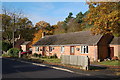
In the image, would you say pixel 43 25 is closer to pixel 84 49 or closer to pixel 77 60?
pixel 84 49

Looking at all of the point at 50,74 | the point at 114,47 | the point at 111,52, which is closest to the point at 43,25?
the point at 111,52

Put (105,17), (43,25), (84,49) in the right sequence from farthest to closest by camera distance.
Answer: (43,25) < (84,49) < (105,17)

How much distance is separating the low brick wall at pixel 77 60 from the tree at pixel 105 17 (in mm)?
3396

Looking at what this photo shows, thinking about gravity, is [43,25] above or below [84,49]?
above

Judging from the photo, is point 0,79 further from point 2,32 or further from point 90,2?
point 2,32

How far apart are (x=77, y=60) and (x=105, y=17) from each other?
284 inches

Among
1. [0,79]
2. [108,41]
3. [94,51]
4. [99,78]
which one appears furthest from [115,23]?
[108,41]

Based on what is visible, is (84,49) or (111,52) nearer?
(111,52)

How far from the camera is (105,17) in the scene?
45.3 ft

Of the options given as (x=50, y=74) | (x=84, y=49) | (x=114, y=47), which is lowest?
(x=50, y=74)

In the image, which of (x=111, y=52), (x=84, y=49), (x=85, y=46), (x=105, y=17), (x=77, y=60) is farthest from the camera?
(x=84, y=49)

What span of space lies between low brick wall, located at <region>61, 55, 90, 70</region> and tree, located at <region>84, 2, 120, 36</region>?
11.1ft

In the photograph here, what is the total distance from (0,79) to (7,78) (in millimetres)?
489

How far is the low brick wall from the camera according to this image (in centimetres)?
1703
